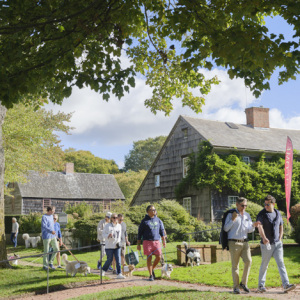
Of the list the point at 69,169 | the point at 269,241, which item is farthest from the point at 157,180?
the point at 269,241

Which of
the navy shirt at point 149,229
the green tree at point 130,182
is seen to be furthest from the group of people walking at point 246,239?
the green tree at point 130,182

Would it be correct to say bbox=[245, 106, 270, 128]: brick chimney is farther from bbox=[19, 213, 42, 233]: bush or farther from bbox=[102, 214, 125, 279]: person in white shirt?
bbox=[102, 214, 125, 279]: person in white shirt

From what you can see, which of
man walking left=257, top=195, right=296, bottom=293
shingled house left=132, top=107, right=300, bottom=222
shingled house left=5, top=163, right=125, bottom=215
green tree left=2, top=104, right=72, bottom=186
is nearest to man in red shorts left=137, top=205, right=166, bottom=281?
man walking left=257, top=195, right=296, bottom=293

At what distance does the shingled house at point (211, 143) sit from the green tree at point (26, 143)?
28.0 ft

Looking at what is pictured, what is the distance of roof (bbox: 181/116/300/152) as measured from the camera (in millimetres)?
32159

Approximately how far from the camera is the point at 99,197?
53844 mm

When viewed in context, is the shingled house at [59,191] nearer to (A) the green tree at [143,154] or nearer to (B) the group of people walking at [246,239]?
(A) the green tree at [143,154]

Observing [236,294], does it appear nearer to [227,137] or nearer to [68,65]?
[68,65]

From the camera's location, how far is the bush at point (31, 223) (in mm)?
31703

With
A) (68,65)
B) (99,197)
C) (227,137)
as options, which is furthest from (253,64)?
(99,197)

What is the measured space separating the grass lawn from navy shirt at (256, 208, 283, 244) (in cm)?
167

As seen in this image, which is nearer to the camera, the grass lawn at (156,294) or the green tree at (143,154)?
the grass lawn at (156,294)

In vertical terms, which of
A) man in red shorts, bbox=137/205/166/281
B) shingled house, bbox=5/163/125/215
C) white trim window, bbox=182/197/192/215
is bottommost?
man in red shorts, bbox=137/205/166/281

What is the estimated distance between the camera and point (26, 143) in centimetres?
2812
